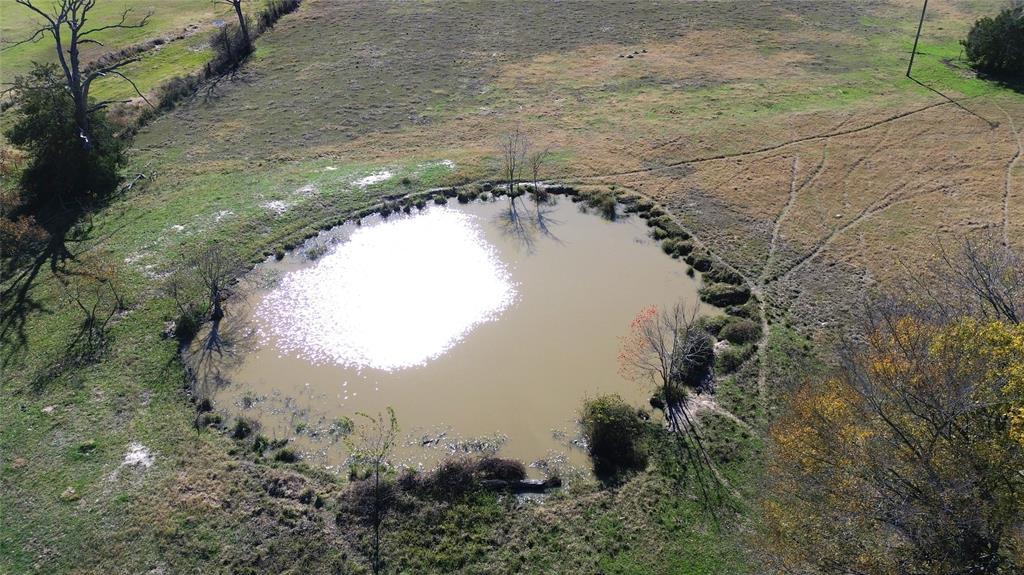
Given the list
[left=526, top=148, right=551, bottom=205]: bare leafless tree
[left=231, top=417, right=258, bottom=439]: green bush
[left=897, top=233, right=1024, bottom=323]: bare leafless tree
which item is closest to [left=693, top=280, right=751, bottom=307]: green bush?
[left=897, top=233, right=1024, bottom=323]: bare leafless tree

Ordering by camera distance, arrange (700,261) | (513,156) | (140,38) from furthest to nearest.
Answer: (140,38), (513,156), (700,261)

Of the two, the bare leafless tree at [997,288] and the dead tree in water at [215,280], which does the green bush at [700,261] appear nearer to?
the bare leafless tree at [997,288]

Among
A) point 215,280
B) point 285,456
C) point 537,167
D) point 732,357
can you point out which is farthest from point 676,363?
point 215,280

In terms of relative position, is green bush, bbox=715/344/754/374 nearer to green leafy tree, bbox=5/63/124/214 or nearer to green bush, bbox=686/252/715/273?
green bush, bbox=686/252/715/273

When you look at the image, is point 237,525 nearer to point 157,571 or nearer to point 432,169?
point 157,571

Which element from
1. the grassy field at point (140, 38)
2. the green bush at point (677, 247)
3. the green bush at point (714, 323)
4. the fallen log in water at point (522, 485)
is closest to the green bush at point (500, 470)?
the fallen log in water at point (522, 485)

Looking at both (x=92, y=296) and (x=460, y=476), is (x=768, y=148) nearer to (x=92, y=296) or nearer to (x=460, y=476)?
(x=460, y=476)
